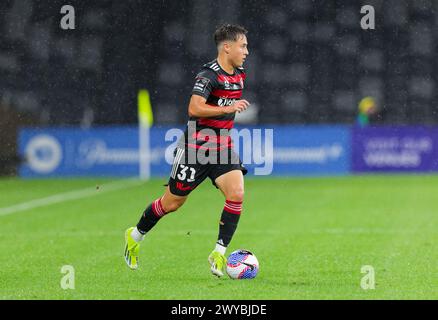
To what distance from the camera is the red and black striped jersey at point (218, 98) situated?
8.75 metres

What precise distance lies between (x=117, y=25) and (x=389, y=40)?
285 inches

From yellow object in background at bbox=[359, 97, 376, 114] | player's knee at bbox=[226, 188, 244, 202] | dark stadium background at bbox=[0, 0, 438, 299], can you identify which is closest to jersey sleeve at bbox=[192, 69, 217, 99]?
player's knee at bbox=[226, 188, 244, 202]

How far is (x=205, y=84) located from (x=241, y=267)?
60.6 inches

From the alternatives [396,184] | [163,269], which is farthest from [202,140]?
[396,184]

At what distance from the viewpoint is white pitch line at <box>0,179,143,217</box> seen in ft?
53.9

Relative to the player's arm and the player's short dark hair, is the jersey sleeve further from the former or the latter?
the player's short dark hair

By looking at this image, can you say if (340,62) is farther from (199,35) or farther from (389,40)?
(199,35)

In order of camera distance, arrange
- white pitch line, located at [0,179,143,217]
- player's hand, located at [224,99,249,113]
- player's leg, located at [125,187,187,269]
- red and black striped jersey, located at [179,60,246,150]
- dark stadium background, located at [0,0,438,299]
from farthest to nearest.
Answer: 1. white pitch line, located at [0,179,143,217]
2. dark stadium background, located at [0,0,438,299]
3. player's leg, located at [125,187,187,269]
4. red and black striped jersey, located at [179,60,246,150]
5. player's hand, located at [224,99,249,113]

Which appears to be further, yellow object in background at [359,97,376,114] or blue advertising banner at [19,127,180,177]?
yellow object in background at [359,97,376,114]

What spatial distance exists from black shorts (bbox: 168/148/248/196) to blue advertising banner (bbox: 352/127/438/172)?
16.0 m

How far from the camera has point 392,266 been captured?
30.8ft

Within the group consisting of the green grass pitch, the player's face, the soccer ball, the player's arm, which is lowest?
the green grass pitch

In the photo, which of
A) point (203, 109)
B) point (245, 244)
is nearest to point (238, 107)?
point (203, 109)

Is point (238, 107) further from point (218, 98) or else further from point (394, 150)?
point (394, 150)
